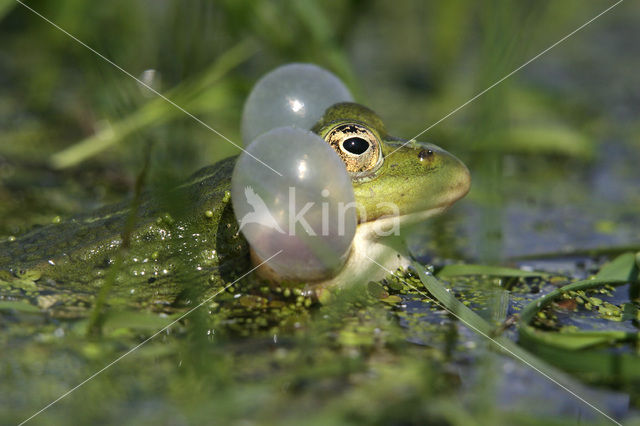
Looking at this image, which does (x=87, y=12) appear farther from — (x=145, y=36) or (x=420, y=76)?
(x=420, y=76)

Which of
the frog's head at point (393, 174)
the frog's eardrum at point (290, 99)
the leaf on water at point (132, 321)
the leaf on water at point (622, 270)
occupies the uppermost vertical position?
the frog's eardrum at point (290, 99)

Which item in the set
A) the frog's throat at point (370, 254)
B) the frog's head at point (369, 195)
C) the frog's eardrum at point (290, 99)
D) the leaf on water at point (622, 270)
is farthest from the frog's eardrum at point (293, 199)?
the leaf on water at point (622, 270)

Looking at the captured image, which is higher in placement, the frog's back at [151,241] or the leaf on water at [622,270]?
the frog's back at [151,241]

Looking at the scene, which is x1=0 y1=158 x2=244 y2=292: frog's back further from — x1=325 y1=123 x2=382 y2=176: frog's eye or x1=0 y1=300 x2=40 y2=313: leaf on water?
x1=325 y1=123 x2=382 y2=176: frog's eye

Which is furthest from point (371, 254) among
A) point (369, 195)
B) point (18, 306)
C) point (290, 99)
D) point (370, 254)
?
point (18, 306)

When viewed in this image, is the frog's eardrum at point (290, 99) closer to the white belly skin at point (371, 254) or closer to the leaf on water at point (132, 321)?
the white belly skin at point (371, 254)

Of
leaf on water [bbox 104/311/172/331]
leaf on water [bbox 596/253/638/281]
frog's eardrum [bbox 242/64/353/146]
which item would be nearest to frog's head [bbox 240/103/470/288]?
frog's eardrum [bbox 242/64/353/146]

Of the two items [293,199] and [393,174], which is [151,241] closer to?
[293,199]

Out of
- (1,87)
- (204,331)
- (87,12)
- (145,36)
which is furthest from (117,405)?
(145,36)

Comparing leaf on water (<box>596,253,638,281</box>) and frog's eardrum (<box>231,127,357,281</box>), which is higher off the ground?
frog's eardrum (<box>231,127,357,281</box>)
